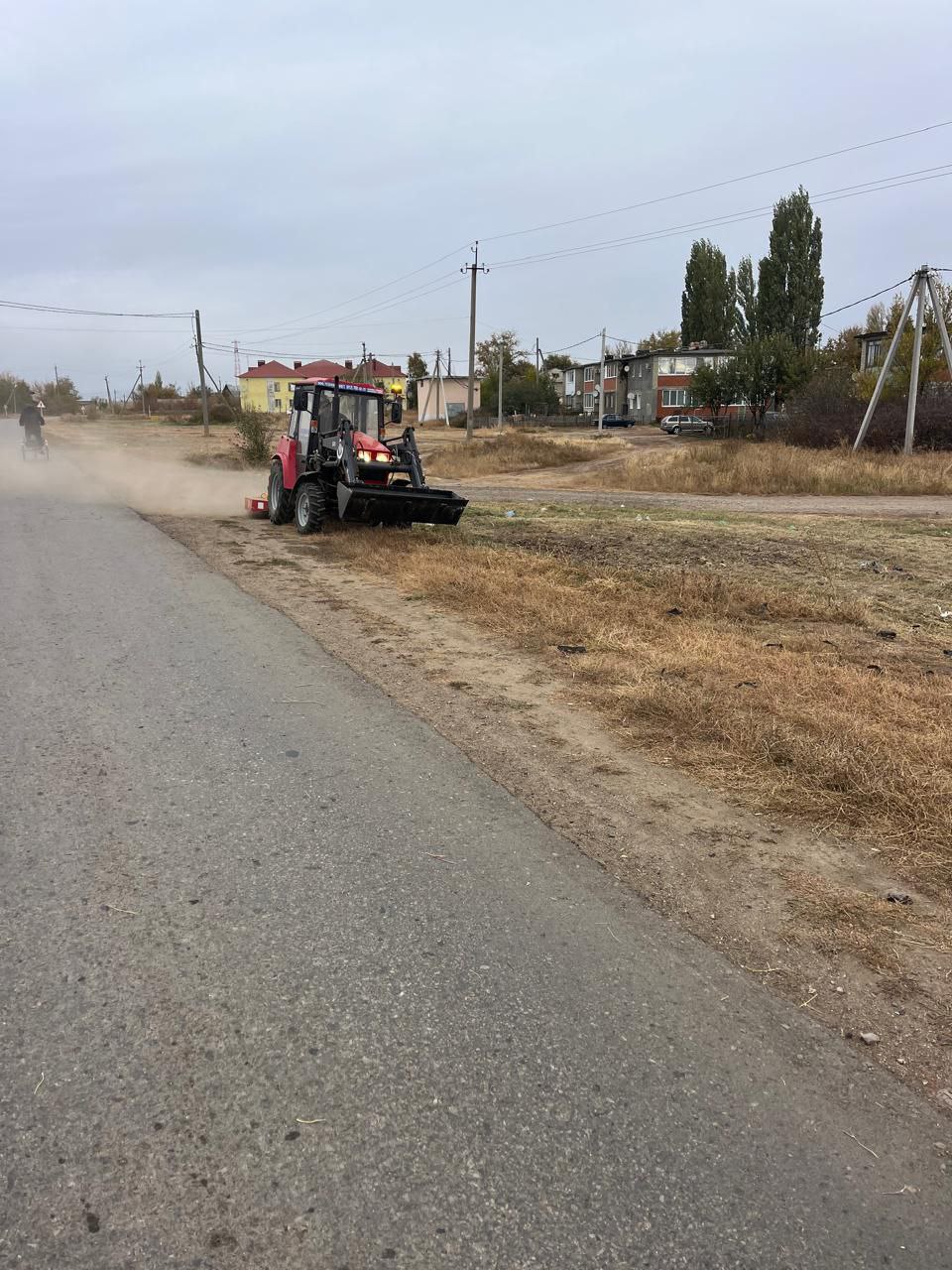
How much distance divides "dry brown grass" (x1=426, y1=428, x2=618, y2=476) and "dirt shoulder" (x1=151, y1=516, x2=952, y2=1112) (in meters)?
29.5

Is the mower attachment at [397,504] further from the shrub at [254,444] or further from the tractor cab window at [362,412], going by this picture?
the shrub at [254,444]

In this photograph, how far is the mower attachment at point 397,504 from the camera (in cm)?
1253

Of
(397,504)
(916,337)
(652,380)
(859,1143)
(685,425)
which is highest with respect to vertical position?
(652,380)

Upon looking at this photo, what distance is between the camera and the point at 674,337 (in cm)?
10238

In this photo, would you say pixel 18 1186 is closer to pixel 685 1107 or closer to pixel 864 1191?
pixel 685 1107

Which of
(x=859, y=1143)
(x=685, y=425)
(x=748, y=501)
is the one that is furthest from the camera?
(x=685, y=425)

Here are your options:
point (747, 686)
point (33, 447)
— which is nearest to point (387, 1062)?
point (747, 686)

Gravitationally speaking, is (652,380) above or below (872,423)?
above

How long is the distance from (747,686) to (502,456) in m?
34.9

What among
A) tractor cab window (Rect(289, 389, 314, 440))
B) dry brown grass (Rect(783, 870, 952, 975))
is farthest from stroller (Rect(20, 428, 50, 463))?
dry brown grass (Rect(783, 870, 952, 975))

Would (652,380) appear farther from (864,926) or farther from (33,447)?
(864,926)

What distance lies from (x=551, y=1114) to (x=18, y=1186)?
1.37 meters

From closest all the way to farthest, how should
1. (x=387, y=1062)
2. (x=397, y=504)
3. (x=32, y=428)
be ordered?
(x=387, y=1062), (x=397, y=504), (x=32, y=428)

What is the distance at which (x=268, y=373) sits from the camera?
414 ft
